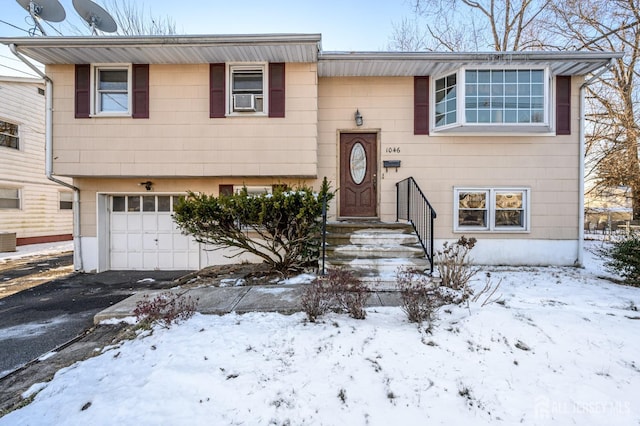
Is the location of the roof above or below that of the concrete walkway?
above

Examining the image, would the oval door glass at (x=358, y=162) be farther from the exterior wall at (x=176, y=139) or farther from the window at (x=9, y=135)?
the window at (x=9, y=135)

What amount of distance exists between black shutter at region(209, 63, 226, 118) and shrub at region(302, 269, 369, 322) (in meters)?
4.89

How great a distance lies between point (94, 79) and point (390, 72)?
22.4 ft

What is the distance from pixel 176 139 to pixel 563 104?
9.22m

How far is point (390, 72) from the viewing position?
7.07 metres

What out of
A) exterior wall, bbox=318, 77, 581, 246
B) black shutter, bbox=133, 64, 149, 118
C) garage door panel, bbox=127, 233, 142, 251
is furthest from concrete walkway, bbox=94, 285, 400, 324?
black shutter, bbox=133, 64, 149, 118

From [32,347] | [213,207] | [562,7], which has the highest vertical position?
[562,7]

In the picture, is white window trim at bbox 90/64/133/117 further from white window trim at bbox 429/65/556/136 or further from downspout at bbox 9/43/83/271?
white window trim at bbox 429/65/556/136

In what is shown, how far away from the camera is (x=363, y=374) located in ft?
8.38

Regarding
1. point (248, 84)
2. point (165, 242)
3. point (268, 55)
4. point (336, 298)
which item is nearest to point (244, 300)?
point (336, 298)

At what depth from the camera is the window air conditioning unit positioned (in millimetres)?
6652

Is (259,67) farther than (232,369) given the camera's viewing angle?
Yes

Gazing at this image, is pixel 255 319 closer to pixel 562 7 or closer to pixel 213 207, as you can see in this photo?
pixel 213 207

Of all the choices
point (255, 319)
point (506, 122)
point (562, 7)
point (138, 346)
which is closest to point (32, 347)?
point (138, 346)
